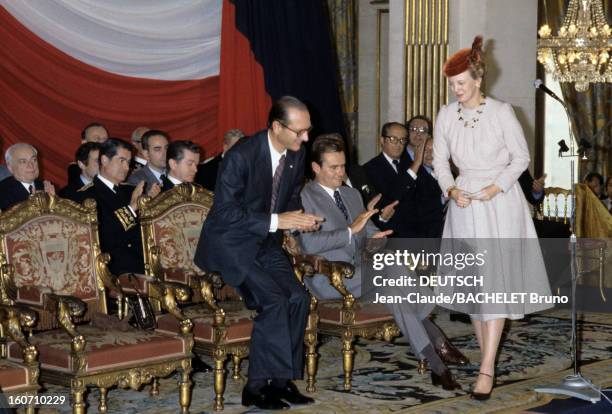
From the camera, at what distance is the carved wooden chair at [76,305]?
424 centimetres

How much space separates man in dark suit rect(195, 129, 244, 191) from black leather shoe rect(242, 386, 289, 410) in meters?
2.68

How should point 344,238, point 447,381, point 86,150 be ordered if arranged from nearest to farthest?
point 447,381
point 344,238
point 86,150

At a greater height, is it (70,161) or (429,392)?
(70,161)

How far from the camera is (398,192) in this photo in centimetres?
705

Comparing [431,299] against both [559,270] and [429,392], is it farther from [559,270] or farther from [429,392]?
[559,270]

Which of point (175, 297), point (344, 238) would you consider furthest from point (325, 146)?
point (175, 297)

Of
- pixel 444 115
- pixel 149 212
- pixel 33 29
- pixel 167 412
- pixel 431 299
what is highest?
pixel 33 29

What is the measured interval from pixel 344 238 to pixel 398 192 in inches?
67.3

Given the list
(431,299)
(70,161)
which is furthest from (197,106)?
(431,299)

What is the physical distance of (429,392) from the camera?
5.29m

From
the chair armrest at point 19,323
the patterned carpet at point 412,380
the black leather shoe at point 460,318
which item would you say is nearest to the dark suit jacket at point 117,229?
the patterned carpet at point 412,380

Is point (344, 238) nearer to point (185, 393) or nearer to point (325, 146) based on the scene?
point (325, 146)

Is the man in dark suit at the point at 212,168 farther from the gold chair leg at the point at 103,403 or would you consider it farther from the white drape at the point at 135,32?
the gold chair leg at the point at 103,403

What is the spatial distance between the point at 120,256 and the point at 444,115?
187 centimetres
